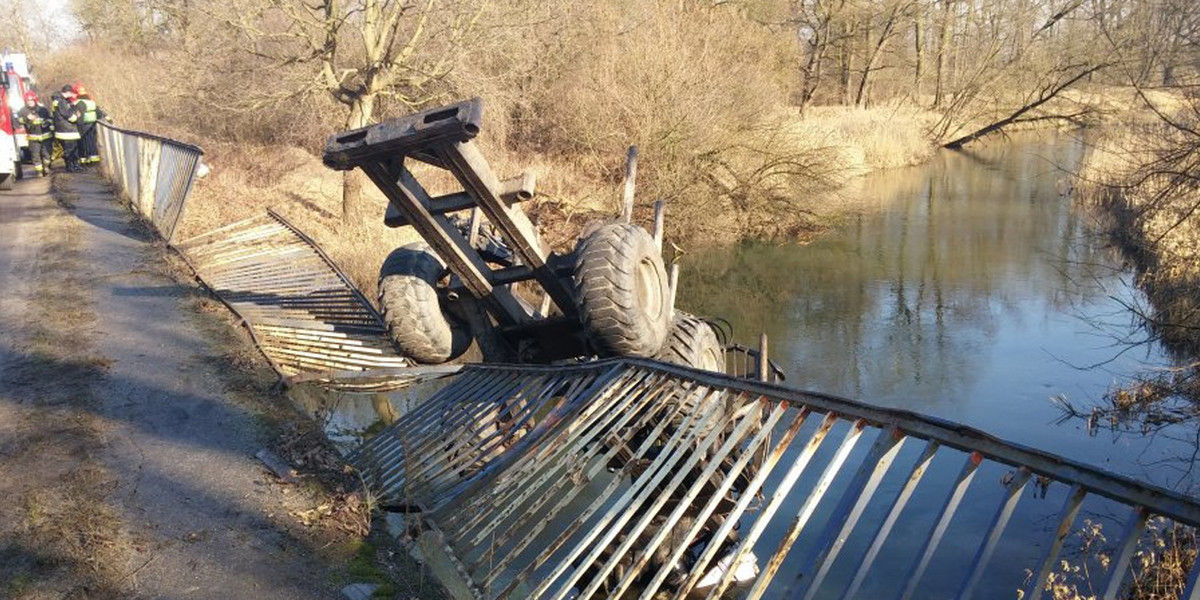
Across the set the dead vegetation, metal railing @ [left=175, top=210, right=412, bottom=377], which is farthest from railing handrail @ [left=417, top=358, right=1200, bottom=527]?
metal railing @ [left=175, top=210, right=412, bottom=377]

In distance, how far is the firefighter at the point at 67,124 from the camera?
776 inches

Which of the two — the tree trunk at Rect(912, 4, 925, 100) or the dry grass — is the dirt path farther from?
the tree trunk at Rect(912, 4, 925, 100)

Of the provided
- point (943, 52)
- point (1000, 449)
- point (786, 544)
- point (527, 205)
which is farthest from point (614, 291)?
point (943, 52)

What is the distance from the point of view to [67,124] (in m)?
20.1

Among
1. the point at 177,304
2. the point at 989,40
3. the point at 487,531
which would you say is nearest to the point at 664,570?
the point at 487,531

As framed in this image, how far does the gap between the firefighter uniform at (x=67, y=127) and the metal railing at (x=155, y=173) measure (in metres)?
2.72

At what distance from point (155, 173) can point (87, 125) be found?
26.9ft

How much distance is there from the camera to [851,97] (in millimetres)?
36312

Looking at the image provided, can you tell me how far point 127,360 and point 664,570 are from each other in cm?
567

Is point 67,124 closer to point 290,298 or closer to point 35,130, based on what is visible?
point 35,130

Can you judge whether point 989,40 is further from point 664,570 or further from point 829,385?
point 664,570

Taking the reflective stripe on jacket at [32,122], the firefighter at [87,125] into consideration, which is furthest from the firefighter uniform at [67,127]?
the reflective stripe on jacket at [32,122]

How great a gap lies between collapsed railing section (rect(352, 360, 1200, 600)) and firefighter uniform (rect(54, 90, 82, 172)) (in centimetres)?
1646

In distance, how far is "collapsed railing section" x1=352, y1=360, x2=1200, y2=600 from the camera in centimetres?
354
